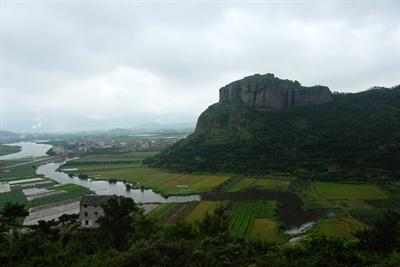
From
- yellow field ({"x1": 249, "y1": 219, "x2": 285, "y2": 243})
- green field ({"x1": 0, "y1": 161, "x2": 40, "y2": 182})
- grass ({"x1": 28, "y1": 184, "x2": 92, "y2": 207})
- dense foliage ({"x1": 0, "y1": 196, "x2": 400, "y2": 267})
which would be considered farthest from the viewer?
green field ({"x1": 0, "y1": 161, "x2": 40, "y2": 182})

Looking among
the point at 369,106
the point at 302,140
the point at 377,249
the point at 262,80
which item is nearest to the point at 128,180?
the point at 302,140

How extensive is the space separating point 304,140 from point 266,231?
5336cm

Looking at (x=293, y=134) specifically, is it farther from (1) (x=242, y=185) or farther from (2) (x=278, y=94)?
(1) (x=242, y=185)

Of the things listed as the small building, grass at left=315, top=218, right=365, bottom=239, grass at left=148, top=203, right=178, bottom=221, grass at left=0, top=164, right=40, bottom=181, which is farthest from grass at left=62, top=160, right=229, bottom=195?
grass at left=315, top=218, right=365, bottom=239

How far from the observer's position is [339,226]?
33156 millimetres

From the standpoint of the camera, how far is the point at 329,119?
94188mm

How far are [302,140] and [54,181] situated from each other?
59494 mm

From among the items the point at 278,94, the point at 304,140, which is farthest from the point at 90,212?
the point at 278,94

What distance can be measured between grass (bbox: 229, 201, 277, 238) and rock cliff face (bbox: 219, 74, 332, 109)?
6698 cm

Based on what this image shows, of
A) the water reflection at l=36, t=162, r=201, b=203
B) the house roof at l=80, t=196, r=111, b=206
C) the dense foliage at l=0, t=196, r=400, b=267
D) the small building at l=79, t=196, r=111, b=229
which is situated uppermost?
the dense foliage at l=0, t=196, r=400, b=267

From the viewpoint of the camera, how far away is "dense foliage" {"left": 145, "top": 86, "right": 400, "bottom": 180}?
6612cm

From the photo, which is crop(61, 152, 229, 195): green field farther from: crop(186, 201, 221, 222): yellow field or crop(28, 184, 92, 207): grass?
crop(28, 184, 92, 207): grass

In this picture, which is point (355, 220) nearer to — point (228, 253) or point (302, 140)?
point (228, 253)

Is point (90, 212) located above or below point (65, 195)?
above
